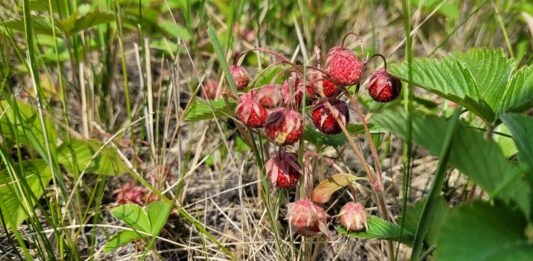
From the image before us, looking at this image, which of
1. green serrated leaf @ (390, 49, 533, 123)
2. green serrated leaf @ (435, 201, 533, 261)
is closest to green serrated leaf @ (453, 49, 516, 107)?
green serrated leaf @ (390, 49, 533, 123)

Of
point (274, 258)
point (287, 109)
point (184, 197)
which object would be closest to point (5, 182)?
point (184, 197)

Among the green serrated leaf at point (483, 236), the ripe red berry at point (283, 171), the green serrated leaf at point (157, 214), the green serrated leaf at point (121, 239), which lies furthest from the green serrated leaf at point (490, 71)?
the green serrated leaf at point (121, 239)

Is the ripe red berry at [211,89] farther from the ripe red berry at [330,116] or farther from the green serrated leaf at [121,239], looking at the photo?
the ripe red berry at [330,116]

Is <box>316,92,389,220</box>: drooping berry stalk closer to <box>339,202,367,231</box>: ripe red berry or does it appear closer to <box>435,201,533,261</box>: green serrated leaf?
<box>339,202,367,231</box>: ripe red berry

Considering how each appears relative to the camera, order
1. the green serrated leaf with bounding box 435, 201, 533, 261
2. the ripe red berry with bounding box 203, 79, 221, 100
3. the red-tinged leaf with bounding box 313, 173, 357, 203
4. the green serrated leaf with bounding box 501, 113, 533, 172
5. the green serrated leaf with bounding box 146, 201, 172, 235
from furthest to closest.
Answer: the ripe red berry with bounding box 203, 79, 221, 100 < the green serrated leaf with bounding box 146, 201, 172, 235 < the red-tinged leaf with bounding box 313, 173, 357, 203 < the green serrated leaf with bounding box 501, 113, 533, 172 < the green serrated leaf with bounding box 435, 201, 533, 261

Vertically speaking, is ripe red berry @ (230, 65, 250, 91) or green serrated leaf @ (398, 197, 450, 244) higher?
ripe red berry @ (230, 65, 250, 91)
